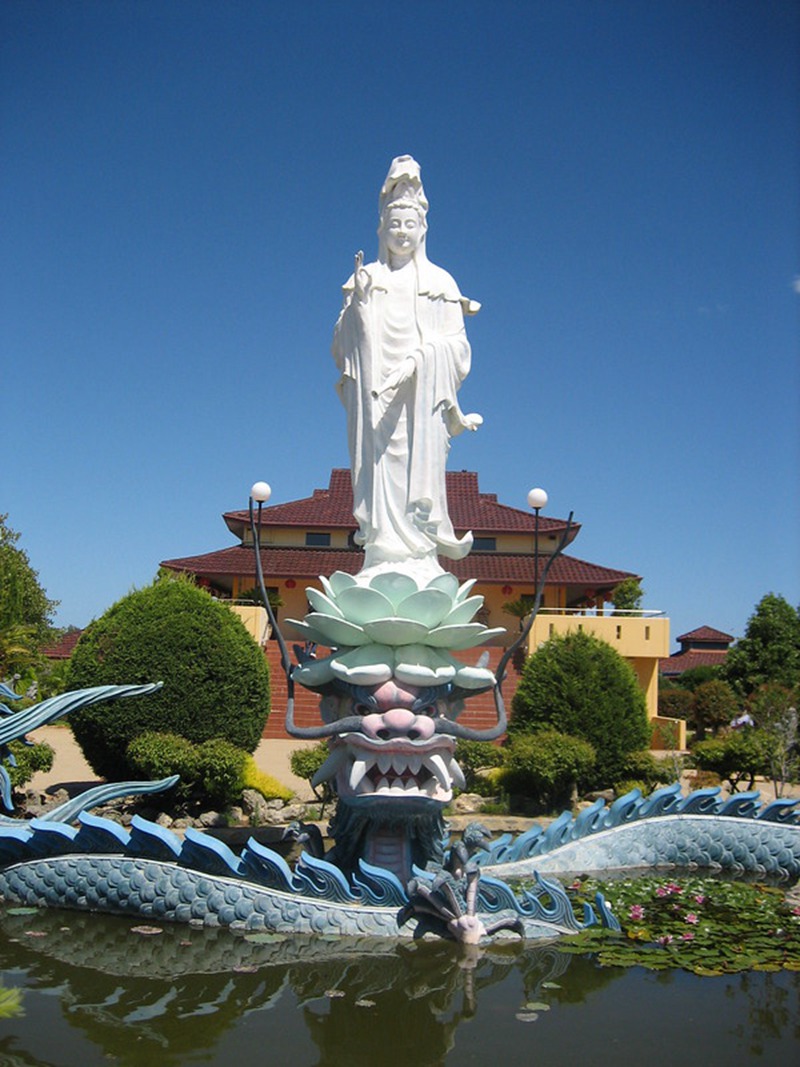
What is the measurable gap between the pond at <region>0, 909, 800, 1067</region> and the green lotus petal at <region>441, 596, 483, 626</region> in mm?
1976

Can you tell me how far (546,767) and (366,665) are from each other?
4.98 m

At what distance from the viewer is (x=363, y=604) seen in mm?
6109

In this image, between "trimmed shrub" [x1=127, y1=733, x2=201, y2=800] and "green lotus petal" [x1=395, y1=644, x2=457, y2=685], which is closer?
"green lotus petal" [x1=395, y1=644, x2=457, y2=685]

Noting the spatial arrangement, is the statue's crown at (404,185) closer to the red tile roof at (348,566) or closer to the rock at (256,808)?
the rock at (256,808)

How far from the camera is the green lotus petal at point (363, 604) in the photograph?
6.05m

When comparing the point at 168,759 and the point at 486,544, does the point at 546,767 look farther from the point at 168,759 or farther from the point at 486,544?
the point at 486,544

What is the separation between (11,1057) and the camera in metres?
3.96

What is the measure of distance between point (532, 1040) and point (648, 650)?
15.7m

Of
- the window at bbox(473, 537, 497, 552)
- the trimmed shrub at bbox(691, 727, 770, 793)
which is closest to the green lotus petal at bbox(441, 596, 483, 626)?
the trimmed shrub at bbox(691, 727, 770, 793)

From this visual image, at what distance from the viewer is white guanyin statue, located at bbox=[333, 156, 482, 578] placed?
7.03m

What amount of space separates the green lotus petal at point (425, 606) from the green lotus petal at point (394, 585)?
0.19 ft

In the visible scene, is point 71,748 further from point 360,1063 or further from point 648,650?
point 360,1063

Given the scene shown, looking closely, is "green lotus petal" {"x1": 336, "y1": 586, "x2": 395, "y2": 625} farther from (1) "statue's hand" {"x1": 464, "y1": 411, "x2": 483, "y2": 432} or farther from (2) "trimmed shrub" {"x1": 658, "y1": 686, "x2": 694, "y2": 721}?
(2) "trimmed shrub" {"x1": 658, "y1": 686, "x2": 694, "y2": 721}

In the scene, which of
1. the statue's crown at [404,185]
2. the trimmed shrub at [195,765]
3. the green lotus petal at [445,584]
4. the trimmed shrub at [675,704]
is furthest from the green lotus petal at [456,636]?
the trimmed shrub at [675,704]
